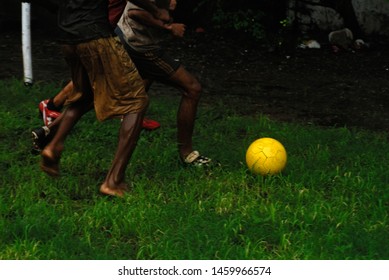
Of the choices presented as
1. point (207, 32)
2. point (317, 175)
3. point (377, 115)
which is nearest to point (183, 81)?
point (317, 175)

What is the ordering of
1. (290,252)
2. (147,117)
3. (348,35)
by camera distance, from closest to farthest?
(290,252) < (147,117) < (348,35)

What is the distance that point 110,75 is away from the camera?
5.47m

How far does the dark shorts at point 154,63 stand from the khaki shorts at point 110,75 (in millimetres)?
456

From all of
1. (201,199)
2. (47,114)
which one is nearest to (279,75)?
(47,114)

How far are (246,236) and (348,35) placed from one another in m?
7.12

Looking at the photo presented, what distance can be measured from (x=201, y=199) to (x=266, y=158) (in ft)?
2.14

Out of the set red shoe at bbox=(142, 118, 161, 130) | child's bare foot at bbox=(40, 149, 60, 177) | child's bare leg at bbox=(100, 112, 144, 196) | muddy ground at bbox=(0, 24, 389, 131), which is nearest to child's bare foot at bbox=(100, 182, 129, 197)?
child's bare leg at bbox=(100, 112, 144, 196)

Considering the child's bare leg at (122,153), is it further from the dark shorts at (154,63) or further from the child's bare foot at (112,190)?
the dark shorts at (154,63)

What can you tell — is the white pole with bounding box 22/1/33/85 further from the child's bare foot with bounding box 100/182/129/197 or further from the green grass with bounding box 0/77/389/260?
the child's bare foot with bounding box 100/182/129/197

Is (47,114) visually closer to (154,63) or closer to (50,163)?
(50,163)

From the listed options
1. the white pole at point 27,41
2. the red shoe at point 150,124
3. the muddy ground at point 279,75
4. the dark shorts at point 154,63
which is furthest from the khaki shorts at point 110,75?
the white pole at point 27,41

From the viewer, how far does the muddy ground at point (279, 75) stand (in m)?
8.47

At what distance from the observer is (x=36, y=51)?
10.7 metres

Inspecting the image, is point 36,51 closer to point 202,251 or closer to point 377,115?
point 377,115
